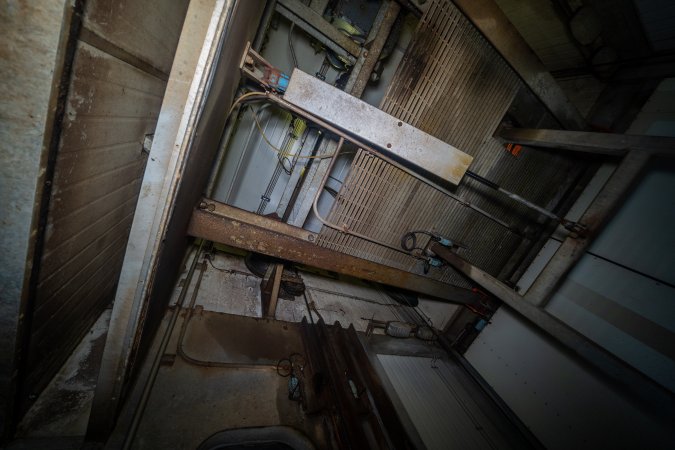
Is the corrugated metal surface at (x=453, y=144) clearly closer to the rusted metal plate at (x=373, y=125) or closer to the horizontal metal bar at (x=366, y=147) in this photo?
the horizontal metal bar at (x=366, y=147)

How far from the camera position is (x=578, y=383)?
2492 millimetres

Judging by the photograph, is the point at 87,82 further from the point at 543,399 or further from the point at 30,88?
the point at 543,399

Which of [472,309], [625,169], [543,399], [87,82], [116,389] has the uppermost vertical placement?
[625,169]

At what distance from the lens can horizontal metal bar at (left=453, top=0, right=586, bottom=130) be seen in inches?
87.7

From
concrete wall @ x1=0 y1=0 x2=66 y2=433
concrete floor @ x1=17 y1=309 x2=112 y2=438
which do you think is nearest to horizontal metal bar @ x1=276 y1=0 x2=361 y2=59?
concrete wall @ x1=0 y1=0 x2=66 y2=433

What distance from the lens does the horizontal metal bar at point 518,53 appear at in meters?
2.23

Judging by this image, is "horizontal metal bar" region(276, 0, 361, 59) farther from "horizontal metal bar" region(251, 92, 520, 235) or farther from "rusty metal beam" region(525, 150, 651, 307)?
"rusty metal beam" region(525, 150, 651, 307)

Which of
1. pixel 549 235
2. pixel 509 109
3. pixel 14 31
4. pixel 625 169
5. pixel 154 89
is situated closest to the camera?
pixel 14 31

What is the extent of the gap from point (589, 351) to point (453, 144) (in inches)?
82.3

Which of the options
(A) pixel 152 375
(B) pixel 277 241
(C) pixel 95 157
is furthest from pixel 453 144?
(A) pixel 152 375

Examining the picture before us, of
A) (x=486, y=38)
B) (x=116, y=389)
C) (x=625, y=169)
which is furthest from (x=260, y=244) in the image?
(x=625, y=169)

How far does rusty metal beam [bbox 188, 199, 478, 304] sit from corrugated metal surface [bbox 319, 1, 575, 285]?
179mm

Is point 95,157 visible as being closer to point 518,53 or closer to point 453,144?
point 453,144

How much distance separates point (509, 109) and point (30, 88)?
378 centimetres
